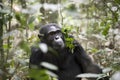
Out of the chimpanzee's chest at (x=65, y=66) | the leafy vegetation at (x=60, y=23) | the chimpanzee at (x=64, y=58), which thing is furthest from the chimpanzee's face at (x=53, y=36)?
the chimpanzee's chest at (x=65, y=66)

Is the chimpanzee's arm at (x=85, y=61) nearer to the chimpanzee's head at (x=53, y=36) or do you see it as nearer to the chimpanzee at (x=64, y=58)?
the chimpanzee at (x=64, y=58)

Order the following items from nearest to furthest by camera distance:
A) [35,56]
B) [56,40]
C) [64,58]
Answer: [56,40] < [35,56] < [64,58]

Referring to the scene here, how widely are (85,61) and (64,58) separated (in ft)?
1.05

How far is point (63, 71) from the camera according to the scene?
193 inches

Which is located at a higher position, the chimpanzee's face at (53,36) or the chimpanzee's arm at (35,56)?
the chimpanzee's face at (53,36)

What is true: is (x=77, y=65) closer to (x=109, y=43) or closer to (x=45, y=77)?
(x=109, y=43)

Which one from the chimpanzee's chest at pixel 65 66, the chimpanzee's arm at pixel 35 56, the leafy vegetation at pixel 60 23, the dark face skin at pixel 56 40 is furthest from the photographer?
the chimpanzee's chest at pixel 65 66

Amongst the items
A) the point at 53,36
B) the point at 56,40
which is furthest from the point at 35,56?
the point at 56,40

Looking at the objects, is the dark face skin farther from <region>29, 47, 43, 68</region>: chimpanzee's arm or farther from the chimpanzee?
<region>29, 47, 43, 68</region>: chimpanzee's arm

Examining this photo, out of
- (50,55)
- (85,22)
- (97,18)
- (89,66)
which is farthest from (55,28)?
(85,22)

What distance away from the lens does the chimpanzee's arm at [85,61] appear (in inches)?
188

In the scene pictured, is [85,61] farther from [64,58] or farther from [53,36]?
[53,36]

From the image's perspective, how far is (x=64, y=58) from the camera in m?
4.89

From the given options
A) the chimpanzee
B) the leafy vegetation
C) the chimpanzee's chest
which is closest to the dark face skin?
the chimpanzee
